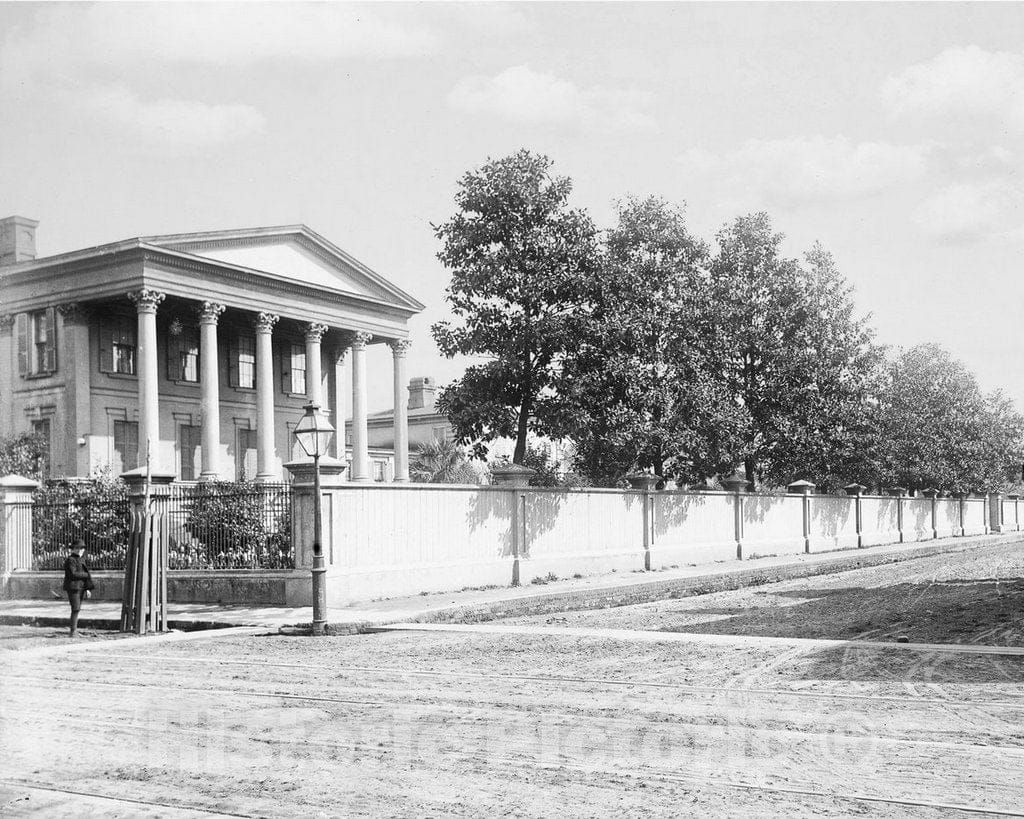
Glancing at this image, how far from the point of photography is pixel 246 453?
1722 inches

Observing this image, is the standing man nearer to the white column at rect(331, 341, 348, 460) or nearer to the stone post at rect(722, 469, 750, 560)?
the stone post at rect(722, 469, 750, 560)

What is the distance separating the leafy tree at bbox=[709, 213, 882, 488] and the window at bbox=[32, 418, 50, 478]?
22173 mm

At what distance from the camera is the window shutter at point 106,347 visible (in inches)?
1531

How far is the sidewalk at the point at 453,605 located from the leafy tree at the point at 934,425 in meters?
28.1

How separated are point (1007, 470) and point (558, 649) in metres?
66.7

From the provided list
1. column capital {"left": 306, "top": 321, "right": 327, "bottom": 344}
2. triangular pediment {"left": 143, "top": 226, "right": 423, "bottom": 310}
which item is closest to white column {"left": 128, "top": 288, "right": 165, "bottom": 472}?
triangular pediment {"left": 143, "top": 226, "right": 423, "bottom": 310}

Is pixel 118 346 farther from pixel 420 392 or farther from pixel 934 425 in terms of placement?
pixel 420 392

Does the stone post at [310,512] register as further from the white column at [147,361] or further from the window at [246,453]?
the window at [246,453]

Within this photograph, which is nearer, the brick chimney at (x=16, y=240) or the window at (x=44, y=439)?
the window at (x=44, y=439)

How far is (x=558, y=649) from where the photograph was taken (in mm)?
13523

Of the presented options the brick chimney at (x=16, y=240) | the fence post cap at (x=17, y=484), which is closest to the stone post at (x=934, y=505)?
the brick chimney at (x=16, y=240)

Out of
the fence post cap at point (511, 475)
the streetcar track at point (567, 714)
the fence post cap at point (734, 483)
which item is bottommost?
the streetcar track at point (567, 714)

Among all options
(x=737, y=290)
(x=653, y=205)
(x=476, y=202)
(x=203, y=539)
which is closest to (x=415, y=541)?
(x=203, y=539)

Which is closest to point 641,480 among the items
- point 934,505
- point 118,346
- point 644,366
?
point 644,366
